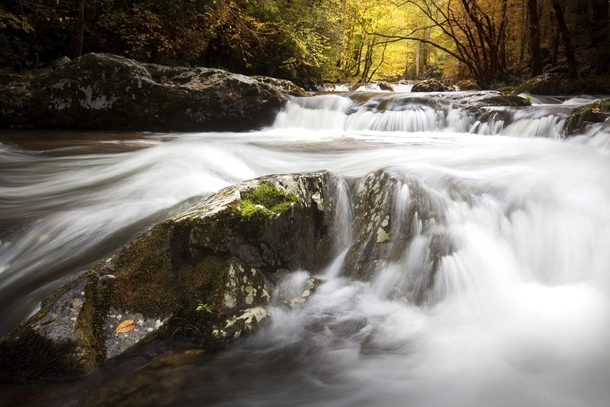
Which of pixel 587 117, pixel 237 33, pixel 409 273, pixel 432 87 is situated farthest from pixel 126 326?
pixel 432 87

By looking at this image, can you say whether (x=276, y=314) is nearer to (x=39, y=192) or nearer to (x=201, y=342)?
(x=201, y=342)

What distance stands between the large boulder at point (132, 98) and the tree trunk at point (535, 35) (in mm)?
9252

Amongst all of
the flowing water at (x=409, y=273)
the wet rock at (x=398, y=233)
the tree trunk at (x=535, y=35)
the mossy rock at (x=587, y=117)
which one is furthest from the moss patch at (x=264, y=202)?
the tree trunk at (x=535, y=35)

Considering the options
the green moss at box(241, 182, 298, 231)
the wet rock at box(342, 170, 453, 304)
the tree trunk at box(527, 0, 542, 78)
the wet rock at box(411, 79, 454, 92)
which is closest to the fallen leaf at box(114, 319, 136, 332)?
the green moss at box(241, 182, 298, 231)

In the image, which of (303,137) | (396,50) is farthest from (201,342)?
(396,50)

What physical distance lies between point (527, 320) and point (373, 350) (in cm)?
110

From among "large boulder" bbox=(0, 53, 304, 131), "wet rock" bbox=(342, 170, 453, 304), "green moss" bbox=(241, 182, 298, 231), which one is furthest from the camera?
"large boulder" bbox=(0, 53, 304, 131)

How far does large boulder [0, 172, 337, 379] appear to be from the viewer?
7.23 feet

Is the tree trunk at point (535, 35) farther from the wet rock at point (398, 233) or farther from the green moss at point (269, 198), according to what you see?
the green moss at point (269, 198)

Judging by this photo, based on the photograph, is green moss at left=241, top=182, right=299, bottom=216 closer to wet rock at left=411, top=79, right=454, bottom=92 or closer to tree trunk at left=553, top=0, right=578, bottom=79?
tree trunk at left=553, top=0, right=578, bottom=79

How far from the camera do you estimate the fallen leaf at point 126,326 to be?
2400 mm

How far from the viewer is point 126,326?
7.93 ft

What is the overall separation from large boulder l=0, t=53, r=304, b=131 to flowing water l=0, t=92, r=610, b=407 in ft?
9.32

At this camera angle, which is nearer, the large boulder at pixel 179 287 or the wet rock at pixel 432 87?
the large boulder at pixel 179 287
